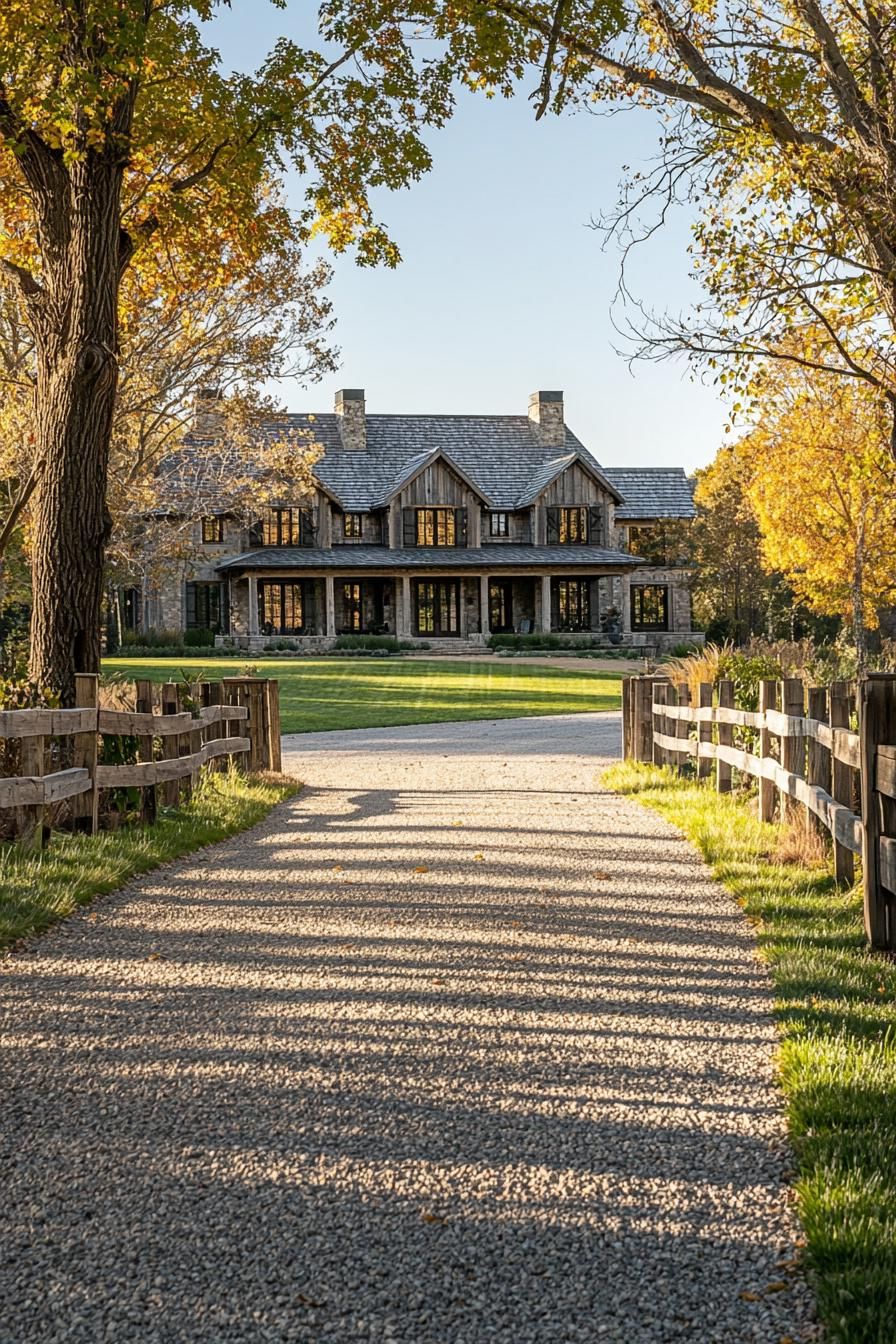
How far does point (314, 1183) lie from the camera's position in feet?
12.6

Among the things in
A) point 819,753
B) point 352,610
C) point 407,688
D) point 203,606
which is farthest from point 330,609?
point 819,753

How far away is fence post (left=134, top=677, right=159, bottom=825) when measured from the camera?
10.6 meters

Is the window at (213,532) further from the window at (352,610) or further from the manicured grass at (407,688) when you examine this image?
the manicured grass at (407,688)

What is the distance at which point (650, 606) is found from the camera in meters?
58.1

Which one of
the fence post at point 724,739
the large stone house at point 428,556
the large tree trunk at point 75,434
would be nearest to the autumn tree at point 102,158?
the large tree trunk at point 75,434

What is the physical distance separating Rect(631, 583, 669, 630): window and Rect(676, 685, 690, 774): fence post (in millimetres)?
43166

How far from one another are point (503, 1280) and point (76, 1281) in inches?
39.8

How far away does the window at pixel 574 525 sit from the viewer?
2190 inches

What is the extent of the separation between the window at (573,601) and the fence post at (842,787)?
155 feet

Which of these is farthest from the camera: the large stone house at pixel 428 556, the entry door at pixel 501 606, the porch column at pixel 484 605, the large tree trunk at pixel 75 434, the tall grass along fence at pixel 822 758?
the entry door at pixel 501 606

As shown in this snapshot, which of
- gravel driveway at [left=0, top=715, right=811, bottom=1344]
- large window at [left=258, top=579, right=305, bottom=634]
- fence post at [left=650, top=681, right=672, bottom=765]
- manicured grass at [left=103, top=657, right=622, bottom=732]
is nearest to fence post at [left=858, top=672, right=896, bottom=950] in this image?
gravel driveway at [left=0, top=715, right=811, bottom=1344]

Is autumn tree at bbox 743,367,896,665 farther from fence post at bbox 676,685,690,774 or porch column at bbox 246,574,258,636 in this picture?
porch column at bbox 246,574,258,636

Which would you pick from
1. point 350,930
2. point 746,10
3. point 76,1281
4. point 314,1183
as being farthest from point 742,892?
point 746,10

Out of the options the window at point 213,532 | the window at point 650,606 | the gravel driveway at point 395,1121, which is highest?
the window at point 213,532
